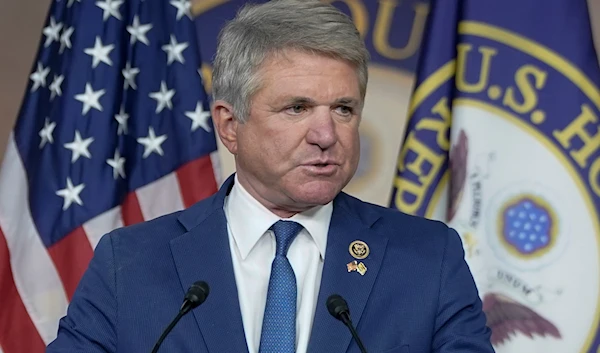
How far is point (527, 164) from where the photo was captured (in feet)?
10.6

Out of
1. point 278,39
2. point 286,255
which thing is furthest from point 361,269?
point 278,39

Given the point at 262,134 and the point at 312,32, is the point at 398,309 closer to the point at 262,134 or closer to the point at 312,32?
the point at 262,134

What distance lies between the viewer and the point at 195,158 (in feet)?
11.3

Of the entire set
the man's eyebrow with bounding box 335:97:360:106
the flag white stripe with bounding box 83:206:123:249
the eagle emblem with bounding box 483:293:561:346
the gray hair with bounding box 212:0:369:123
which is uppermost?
the gray hair with bounding box 212:0:369:123

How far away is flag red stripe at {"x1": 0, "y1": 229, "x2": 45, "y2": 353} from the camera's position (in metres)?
3.29

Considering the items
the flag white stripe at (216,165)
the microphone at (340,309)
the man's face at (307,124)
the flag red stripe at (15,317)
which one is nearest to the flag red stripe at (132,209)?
the flag white stripe at (216,165)

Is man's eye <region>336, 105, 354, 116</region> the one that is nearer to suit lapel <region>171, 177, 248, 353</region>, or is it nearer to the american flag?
suit lapel <region>171, 177, 248, 353</region>

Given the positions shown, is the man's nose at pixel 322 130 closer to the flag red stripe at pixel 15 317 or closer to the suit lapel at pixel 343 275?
the suit lapel at pixel 343 275

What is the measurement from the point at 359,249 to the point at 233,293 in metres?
0.29

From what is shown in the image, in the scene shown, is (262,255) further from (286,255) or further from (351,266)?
(351,266)

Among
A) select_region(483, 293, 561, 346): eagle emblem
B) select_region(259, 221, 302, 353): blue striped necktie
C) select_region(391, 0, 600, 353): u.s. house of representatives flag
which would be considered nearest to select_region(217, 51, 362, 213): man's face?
select_region(259, 221, 302, 353): blue striped necktie

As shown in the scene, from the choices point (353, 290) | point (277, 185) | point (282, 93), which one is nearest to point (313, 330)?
point (353, 290)

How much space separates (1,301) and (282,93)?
1667 mm

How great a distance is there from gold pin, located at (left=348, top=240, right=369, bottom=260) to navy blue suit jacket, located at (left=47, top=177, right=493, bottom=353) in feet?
0.04
